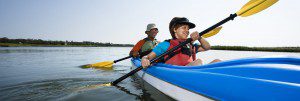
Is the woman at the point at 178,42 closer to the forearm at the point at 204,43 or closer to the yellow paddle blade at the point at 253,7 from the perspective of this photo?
the forearm at the point at 204,43

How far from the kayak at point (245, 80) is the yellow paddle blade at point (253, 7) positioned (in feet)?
7.26

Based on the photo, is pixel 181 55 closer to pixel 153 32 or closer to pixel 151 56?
pixel 151 56

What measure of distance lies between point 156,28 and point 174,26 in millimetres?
3956

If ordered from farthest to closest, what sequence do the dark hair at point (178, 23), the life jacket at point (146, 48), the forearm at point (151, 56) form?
1. the life jacket at point (146, 48)
2. the forearm at point (151, 56)
3. the dark hair at point (178, 23)

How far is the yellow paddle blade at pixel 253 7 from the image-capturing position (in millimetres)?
4246

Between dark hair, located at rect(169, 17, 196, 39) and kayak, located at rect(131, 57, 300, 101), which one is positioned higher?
dark hair, located at rect(169, 17, 196, 39)

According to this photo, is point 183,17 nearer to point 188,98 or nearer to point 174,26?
point 174,26

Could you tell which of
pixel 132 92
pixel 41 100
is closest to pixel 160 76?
pixel 132 92

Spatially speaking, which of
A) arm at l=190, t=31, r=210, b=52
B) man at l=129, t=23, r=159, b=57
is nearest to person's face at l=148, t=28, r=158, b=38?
man at l=129, t=23, r=159, b=57

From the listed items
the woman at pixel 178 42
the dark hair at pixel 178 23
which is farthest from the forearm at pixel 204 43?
the dark hair at pixel 178 23

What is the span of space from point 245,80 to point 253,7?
9.13ft

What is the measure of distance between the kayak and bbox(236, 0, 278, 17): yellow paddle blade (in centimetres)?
221

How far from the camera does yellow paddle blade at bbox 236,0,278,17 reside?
4246 millimetres

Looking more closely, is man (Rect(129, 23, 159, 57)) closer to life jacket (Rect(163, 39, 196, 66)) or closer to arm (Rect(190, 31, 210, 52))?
arm (Rect(190, 31, 210, 52))
